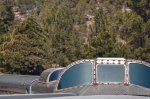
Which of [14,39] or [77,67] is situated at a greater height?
[77,67]

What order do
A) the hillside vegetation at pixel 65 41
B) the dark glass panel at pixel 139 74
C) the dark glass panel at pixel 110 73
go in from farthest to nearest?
the hillside vegetation at pixel 65 41
the dark glass panel at pixel 139 74
the dark glass panel at pixel 110 73

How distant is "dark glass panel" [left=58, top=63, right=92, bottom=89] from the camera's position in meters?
5.17

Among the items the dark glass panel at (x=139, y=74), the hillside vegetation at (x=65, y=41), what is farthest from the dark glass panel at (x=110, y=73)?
the hillside vegetation at (x=65, y=41)

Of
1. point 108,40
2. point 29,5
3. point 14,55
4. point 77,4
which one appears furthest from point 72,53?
point 29,5

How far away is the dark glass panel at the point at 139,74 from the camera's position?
16.8 ft

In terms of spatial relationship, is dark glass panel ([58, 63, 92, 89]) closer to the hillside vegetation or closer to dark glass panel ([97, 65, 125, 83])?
dark glass panel ([97, 65, 125, 83])

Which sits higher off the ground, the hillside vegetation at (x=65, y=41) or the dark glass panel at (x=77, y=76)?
the dark glass panel at (x=77, y=76)

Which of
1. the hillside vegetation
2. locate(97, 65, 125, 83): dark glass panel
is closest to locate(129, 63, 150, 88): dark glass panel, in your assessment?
locate(97, 65, 125, 83): dark glass panel

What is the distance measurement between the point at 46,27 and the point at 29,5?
3282 centimetres

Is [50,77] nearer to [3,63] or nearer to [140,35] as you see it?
[3,63]

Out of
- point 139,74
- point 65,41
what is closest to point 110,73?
point 139,74

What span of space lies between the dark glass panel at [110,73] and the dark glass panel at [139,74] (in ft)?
0.42

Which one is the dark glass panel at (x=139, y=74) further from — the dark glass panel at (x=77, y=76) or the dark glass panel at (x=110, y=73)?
the dark glass panel at (x=77, y=76)

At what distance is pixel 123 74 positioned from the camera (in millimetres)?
5055
